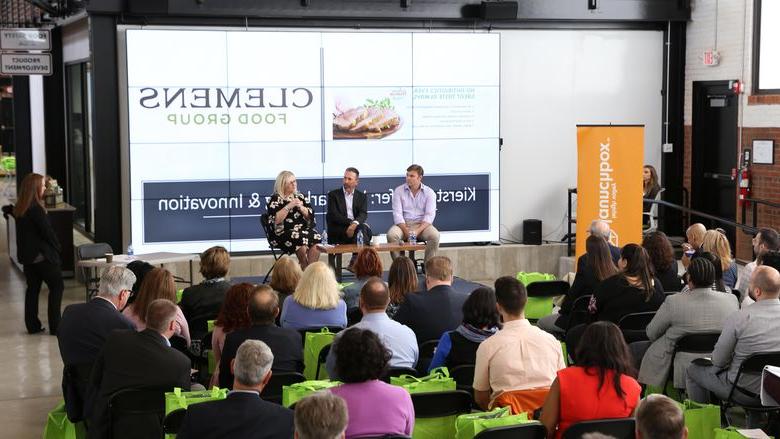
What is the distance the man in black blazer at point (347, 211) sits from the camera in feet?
40.2

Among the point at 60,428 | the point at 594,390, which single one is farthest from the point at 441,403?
the point at 60,428

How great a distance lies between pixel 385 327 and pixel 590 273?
2272 mm

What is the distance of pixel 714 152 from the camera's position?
1474cm

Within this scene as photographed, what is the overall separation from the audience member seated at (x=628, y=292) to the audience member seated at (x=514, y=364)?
2.00m

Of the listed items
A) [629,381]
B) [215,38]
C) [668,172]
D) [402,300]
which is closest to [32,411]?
[402,300]

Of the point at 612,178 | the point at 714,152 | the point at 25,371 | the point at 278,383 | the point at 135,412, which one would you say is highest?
the point at 714,152

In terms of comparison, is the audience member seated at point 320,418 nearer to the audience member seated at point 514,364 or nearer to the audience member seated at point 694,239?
the audience member seated at point 514,364

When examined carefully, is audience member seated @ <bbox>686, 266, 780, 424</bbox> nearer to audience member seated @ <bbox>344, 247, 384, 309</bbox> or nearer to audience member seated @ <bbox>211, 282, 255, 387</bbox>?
audience member seated @ <bbox>344, 247, 384, 309</bbox>

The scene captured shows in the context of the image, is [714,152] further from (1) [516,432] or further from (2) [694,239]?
(1) [516,432]

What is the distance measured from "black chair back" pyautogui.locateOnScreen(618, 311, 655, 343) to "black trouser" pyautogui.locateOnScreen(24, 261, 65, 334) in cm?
569

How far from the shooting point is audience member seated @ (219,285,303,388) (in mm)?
6203

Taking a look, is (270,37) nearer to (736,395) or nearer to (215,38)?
(215,38)

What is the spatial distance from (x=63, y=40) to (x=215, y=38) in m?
5.50

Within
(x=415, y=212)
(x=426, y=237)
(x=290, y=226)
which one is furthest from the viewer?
(x=415, y=212)
